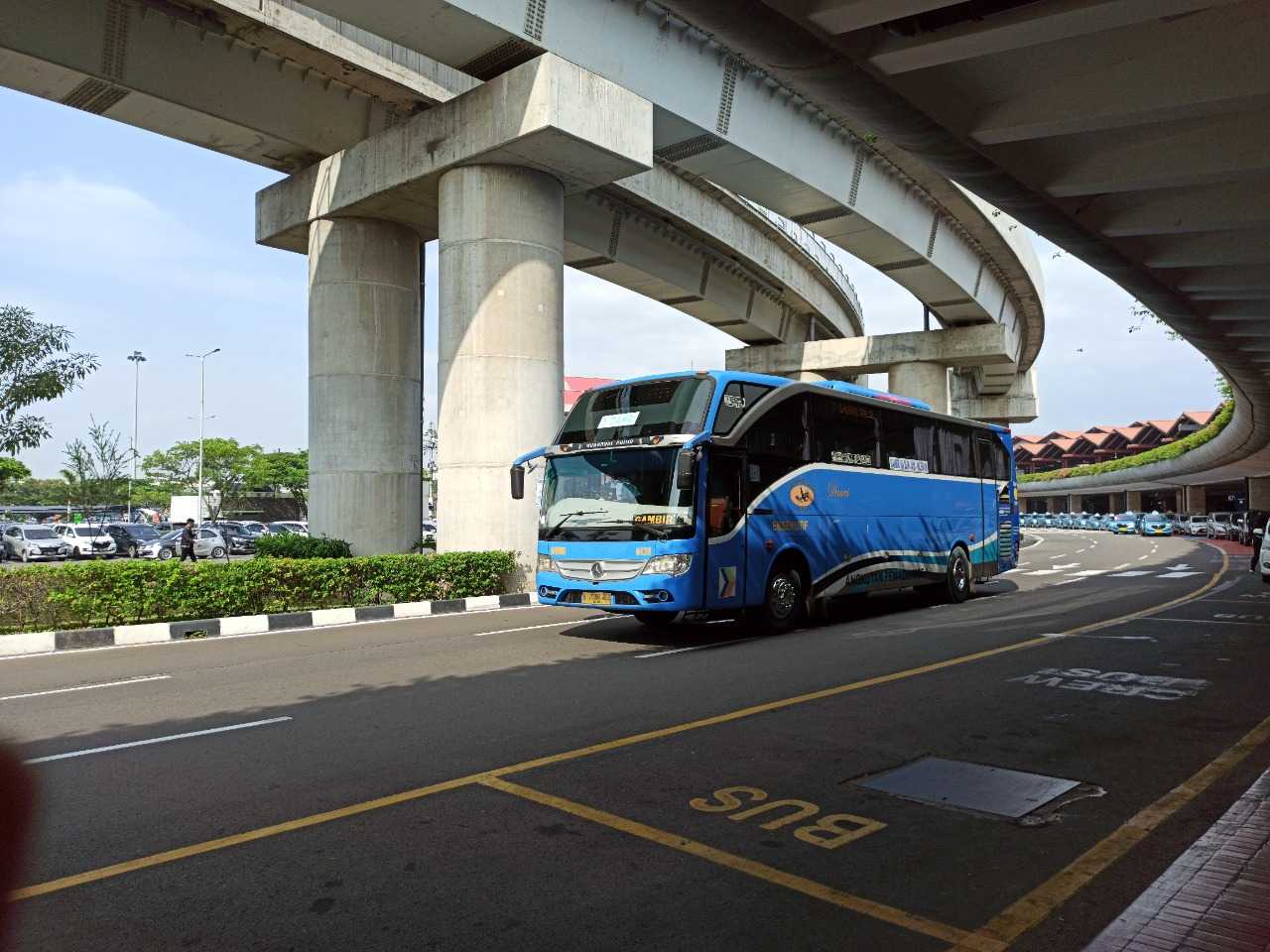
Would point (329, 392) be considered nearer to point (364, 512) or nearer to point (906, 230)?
point (364, 512)

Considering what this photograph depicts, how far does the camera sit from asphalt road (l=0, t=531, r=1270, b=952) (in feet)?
12.9

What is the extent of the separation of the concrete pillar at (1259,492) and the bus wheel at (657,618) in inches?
2702

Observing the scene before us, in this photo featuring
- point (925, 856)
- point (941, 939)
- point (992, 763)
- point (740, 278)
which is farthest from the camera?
point (740, 278)

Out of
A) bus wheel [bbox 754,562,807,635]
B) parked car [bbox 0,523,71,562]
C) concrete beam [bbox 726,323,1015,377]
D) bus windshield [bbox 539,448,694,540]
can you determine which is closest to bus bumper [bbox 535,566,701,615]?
bus windshield [bbox 539,448,694,540]

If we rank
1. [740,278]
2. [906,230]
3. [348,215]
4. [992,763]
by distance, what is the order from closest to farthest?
[992,763]
[348,215]
[906,230]
[740,278]

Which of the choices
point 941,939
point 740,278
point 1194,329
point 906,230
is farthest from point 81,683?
point 740,278

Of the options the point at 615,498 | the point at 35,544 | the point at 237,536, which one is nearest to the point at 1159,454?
the point at 237,536

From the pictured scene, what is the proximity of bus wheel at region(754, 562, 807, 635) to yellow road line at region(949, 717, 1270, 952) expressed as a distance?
7129 millimetres

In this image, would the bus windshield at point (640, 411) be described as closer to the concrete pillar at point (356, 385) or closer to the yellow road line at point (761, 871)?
the yellow road line at point (761, 871)

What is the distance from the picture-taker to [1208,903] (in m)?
3.88

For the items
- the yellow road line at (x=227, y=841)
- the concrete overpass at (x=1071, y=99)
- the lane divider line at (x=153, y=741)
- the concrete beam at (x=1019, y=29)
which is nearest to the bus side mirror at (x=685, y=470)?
the concrete overpass at (x=1071, y=99)

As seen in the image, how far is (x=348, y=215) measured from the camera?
2162 centimetres

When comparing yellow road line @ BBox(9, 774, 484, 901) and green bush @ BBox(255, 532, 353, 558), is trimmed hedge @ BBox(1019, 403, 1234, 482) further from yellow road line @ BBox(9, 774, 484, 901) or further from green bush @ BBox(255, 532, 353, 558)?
yellow road line @ BBox(9, 774, 484, 901)

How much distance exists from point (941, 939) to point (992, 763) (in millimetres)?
2743
